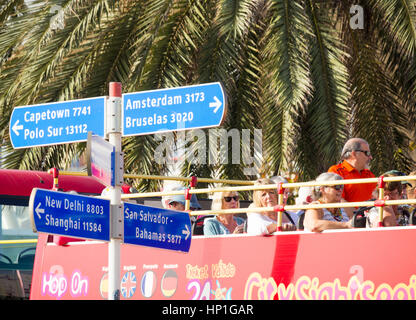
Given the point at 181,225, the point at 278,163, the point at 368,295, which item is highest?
the point at 278,163

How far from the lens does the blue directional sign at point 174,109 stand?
6277mm

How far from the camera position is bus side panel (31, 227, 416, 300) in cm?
767

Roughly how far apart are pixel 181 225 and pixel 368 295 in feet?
6.71

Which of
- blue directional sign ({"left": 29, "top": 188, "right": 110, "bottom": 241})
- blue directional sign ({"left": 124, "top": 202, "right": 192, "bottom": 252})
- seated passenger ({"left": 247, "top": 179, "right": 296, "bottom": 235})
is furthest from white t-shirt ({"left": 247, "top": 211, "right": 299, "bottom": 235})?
blue directional sign ({"left": 29, "top": 188, "right": 110, "bottom": 241})

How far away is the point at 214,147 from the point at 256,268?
434 centimetres

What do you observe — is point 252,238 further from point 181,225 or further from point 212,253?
point 181,225

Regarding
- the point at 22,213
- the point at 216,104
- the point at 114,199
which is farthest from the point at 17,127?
the point at 22,213

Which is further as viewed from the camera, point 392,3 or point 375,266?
point 392,3

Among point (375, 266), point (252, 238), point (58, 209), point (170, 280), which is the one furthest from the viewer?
point (170, 280)

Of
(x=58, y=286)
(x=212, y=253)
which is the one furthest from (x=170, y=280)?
(x=58, y=286)

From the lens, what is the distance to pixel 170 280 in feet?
30.4

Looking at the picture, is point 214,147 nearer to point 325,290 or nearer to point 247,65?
point 247,65

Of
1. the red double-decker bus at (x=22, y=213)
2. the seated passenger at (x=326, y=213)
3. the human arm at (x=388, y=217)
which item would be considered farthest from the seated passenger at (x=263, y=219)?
the red double-decker bus at (x=22, y=213)

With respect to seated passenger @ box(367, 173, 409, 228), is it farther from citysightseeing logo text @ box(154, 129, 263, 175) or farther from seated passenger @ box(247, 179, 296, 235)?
citysightseeing logo text @ box(154, 129, 263, 175)
